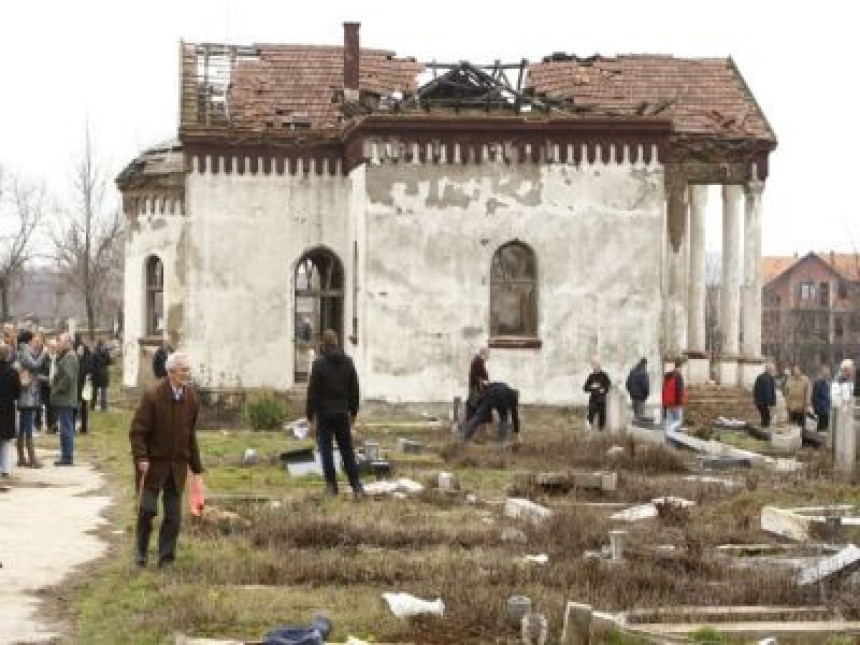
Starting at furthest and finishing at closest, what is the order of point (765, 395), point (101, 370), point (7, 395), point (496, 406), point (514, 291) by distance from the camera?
point (101, 370)
point (514, 291)
point (765, 395)
point (496, 406)
point (7, 395)

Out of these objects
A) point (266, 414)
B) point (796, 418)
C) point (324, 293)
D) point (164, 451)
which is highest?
point (324, 293)

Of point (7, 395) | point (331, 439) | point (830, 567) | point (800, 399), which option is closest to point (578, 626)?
point (830, 567)

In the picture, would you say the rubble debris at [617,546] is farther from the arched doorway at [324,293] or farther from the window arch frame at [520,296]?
the arched doorway at [324,293]

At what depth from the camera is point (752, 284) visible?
Answer: 3728cm

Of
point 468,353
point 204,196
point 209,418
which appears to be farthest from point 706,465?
point 204,196

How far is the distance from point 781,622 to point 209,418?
2417 cm

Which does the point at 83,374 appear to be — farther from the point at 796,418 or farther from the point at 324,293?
the point at 796,418

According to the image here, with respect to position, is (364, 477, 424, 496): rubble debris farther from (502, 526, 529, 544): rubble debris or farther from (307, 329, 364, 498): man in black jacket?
(502, 526, 529, 544): rubble debris

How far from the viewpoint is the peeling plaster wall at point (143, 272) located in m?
38.1

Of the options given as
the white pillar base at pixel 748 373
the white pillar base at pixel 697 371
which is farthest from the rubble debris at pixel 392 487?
the white pillar base at pixel 748 373

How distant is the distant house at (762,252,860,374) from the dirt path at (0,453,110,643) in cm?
7635

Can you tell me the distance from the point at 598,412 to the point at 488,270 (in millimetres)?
4108

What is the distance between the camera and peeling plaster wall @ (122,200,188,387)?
3812 cm

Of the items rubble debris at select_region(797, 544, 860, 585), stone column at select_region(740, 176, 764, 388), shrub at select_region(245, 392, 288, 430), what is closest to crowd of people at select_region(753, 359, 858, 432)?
stone column at select_region(740, 176, 764, 388)
